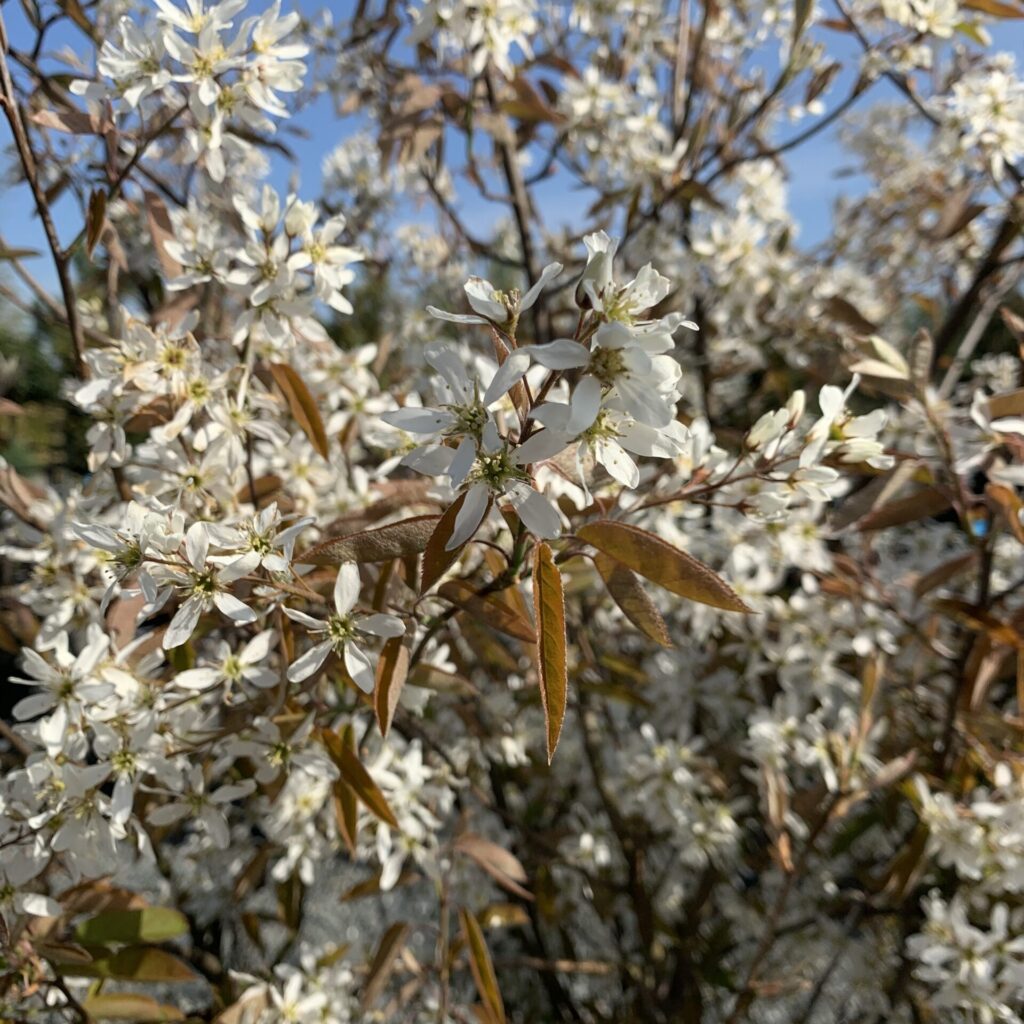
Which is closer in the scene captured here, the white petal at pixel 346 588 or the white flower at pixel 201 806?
the white petal at pixel 346 588

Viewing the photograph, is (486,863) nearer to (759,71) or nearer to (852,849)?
(852,849)

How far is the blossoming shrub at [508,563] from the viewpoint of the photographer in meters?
0.56

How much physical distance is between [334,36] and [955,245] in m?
1.54

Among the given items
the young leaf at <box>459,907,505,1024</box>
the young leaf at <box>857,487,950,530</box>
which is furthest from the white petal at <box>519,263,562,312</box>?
the young leaf at <box>459,907,505,1024</box>

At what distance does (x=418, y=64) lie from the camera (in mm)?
1570

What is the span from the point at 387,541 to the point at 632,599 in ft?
0.57

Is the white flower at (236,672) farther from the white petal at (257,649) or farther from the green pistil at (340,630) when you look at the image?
the green pistil at (340,630)

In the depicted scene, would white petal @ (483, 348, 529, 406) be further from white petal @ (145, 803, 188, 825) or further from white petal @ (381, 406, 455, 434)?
white petal @ (145, 803, 188, 825)

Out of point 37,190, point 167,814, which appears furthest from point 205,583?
point 37,190

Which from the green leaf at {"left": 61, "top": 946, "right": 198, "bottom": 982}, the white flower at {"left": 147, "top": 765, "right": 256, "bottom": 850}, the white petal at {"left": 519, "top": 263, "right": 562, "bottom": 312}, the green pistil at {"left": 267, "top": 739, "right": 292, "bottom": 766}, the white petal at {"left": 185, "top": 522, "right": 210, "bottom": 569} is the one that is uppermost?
the white petal at {"left": 519, "top": 263, "right": 562, "bottom": 312}

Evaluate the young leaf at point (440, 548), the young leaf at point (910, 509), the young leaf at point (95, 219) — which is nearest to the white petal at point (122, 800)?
the young leaf at point (440, 548)

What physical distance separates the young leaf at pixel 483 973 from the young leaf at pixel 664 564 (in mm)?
541

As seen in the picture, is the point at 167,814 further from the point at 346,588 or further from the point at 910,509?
the point at 910,509

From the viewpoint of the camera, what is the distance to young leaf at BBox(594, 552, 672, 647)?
549 millimetres
